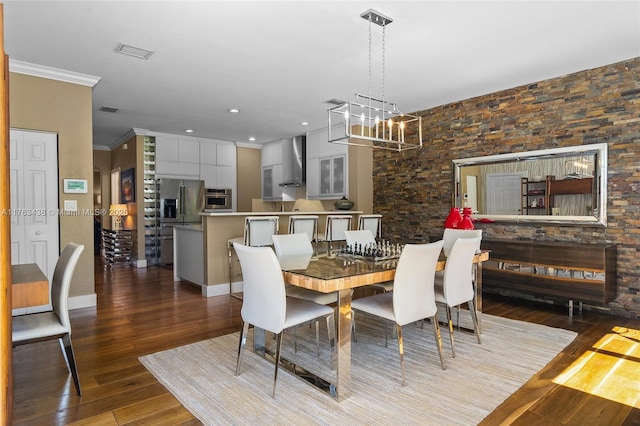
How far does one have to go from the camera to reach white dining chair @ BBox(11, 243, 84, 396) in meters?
2.15

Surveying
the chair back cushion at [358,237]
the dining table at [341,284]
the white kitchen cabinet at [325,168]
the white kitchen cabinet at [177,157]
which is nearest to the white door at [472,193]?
the chair back cushion at [358,237]

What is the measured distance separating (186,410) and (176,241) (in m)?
4.01

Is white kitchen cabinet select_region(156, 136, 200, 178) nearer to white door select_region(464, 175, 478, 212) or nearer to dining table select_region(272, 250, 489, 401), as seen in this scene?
white door select_region(464, 175, 478, 212)

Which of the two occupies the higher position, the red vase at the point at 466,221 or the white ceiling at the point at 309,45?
the white ceiling at the point at 309,45

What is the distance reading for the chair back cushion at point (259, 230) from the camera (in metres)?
4.55

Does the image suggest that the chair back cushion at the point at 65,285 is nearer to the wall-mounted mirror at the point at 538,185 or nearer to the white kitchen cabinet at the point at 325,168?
the wall-mounted mirror at the point at 538,185

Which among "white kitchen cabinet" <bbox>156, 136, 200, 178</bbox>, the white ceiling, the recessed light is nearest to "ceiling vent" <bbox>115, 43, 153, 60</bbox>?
the white ceiling

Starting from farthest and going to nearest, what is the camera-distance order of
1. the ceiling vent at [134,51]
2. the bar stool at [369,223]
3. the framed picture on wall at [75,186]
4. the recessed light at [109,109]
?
the recessed light at [109,109] → the bar stool at [369,223] → the framed picture on wall at [75,186] → the ceiling vent at [134,51]

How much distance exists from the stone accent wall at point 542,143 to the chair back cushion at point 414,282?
2.69 meters

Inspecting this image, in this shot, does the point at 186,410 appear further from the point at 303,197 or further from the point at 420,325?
the point at 303,197

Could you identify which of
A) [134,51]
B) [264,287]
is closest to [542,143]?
[264,287]

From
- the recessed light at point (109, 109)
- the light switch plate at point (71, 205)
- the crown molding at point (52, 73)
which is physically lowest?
the light switch plate at point (71, 205)

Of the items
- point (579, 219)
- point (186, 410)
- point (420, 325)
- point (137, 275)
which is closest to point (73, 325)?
point (186, 410)

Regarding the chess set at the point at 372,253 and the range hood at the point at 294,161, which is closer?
the chess set at the point at 372,253
